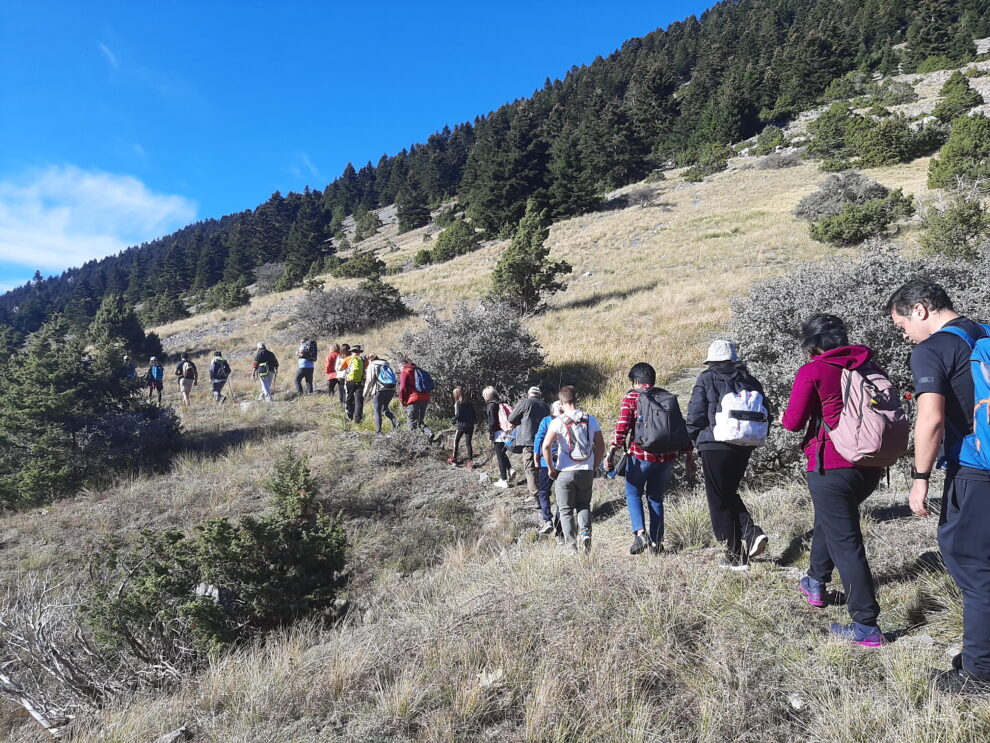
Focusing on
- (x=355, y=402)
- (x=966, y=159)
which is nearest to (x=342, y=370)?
(x=355, y=402)

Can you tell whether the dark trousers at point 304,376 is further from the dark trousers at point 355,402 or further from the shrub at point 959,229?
the shrub at point 959,229

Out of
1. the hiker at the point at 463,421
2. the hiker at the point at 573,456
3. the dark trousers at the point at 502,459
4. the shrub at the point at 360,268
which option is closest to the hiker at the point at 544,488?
the hiker at the point at 573,456

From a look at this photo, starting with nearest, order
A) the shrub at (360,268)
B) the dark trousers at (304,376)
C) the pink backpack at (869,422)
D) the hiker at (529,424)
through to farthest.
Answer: the pink backpack at (869,422) → the hiker at (529,424) → the dark trousers at (304,376) → the shrub at (360,268)

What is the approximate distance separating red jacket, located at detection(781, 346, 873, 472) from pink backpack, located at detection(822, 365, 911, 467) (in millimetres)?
37

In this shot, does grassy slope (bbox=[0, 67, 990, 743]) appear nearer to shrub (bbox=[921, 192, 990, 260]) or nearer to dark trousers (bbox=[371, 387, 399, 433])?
dark trousers (bbox=[371, 387, 399, 433])

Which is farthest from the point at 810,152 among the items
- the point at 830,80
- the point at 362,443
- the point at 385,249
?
the point at 362,443

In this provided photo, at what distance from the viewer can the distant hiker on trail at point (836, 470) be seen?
2.40 m

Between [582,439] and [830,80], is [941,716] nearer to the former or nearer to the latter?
[582,439]

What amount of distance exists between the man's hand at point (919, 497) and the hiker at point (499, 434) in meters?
4.65

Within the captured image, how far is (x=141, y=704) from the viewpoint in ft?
9.18

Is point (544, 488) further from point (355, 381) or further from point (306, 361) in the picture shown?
point (306, 361)

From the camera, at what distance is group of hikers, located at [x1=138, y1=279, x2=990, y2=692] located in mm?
1946

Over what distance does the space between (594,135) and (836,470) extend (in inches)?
1889

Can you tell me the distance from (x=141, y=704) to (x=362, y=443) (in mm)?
5727
